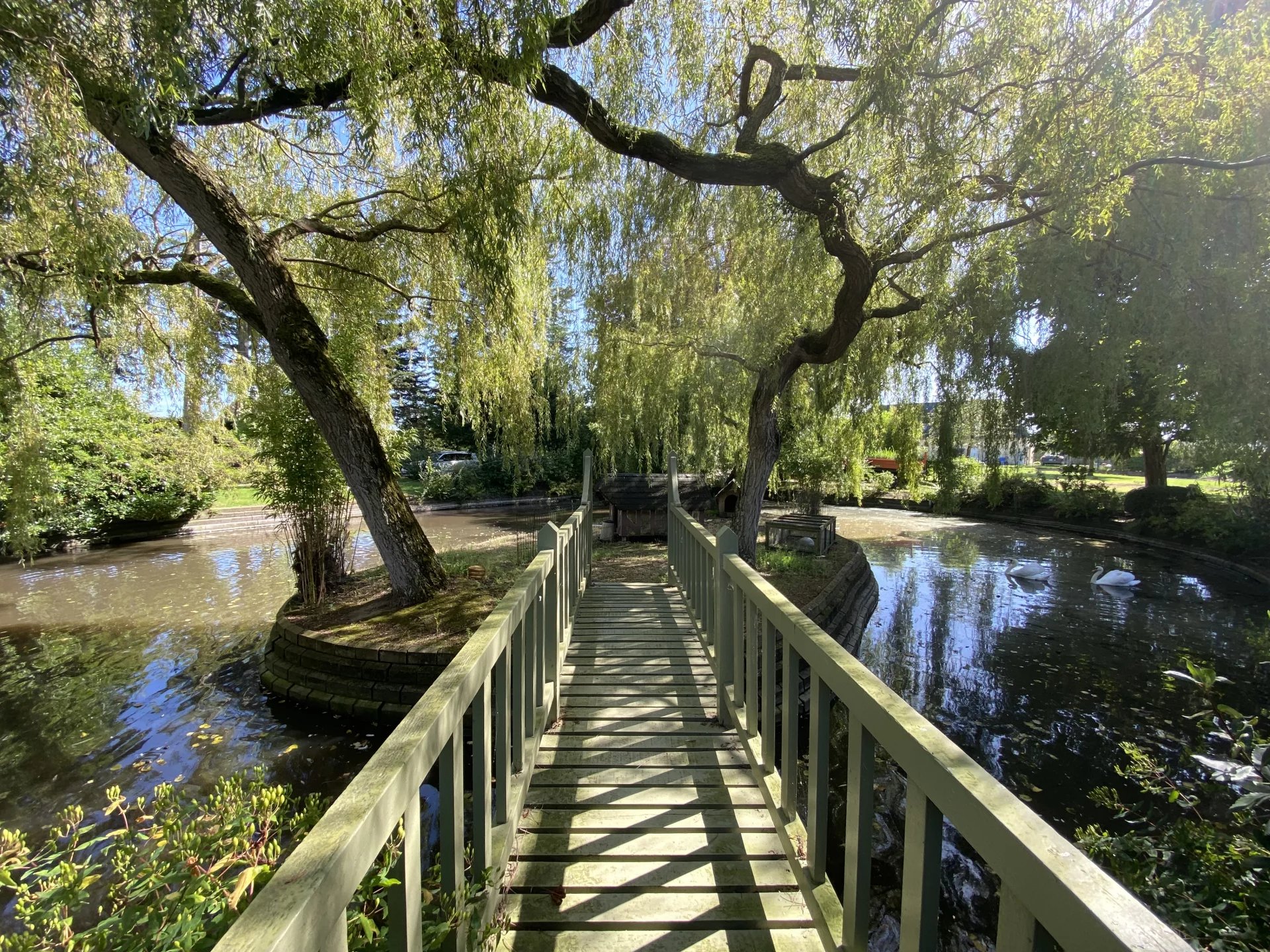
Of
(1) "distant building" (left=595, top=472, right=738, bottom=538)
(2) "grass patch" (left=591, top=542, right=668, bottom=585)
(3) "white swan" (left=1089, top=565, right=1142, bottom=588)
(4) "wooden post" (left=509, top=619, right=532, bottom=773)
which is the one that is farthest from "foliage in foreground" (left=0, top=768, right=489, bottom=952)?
(3) "white swan" (left=1089, top=565, right=1142, bottom=588)

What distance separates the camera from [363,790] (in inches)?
→ 42.4

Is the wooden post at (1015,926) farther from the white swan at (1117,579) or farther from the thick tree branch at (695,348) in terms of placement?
the white swan at (1117,579)

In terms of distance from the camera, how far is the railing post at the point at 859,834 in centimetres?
151

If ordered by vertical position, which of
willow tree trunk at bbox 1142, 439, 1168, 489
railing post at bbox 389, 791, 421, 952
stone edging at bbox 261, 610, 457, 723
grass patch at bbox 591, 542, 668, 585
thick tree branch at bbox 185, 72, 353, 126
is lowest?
stone edging at bbox 261, 610, 457, 723

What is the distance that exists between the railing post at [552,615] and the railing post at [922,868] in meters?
2.19

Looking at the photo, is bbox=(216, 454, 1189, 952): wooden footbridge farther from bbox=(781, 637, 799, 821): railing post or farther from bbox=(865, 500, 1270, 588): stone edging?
bbox=(865, 500, 1270, 588): stone edging

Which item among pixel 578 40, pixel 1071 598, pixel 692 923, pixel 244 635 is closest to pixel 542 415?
pixel 244 635

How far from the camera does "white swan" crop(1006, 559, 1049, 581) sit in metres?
10.9

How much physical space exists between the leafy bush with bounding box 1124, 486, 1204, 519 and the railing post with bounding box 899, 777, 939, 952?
1826 centimetres

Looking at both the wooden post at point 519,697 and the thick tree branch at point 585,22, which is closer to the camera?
the wooden post at point 519,697

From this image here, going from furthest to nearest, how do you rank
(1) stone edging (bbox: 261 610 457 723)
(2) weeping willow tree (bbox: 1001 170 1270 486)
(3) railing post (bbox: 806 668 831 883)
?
(2) weeping willow tree (bbox: 1001 170 1270 486)
(1) stone edging (bbox: 261 610 457 723)
(3) railing post (bbox: 806 668 831 883)

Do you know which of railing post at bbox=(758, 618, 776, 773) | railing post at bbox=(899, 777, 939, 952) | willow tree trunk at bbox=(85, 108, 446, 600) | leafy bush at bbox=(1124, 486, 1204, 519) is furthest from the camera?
leafy bush at bbox=(1124, 486, 1204, 519)

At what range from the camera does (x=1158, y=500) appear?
15391 mm

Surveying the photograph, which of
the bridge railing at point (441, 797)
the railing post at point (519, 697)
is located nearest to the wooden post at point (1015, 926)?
the bridge railing at point (441, 797)
